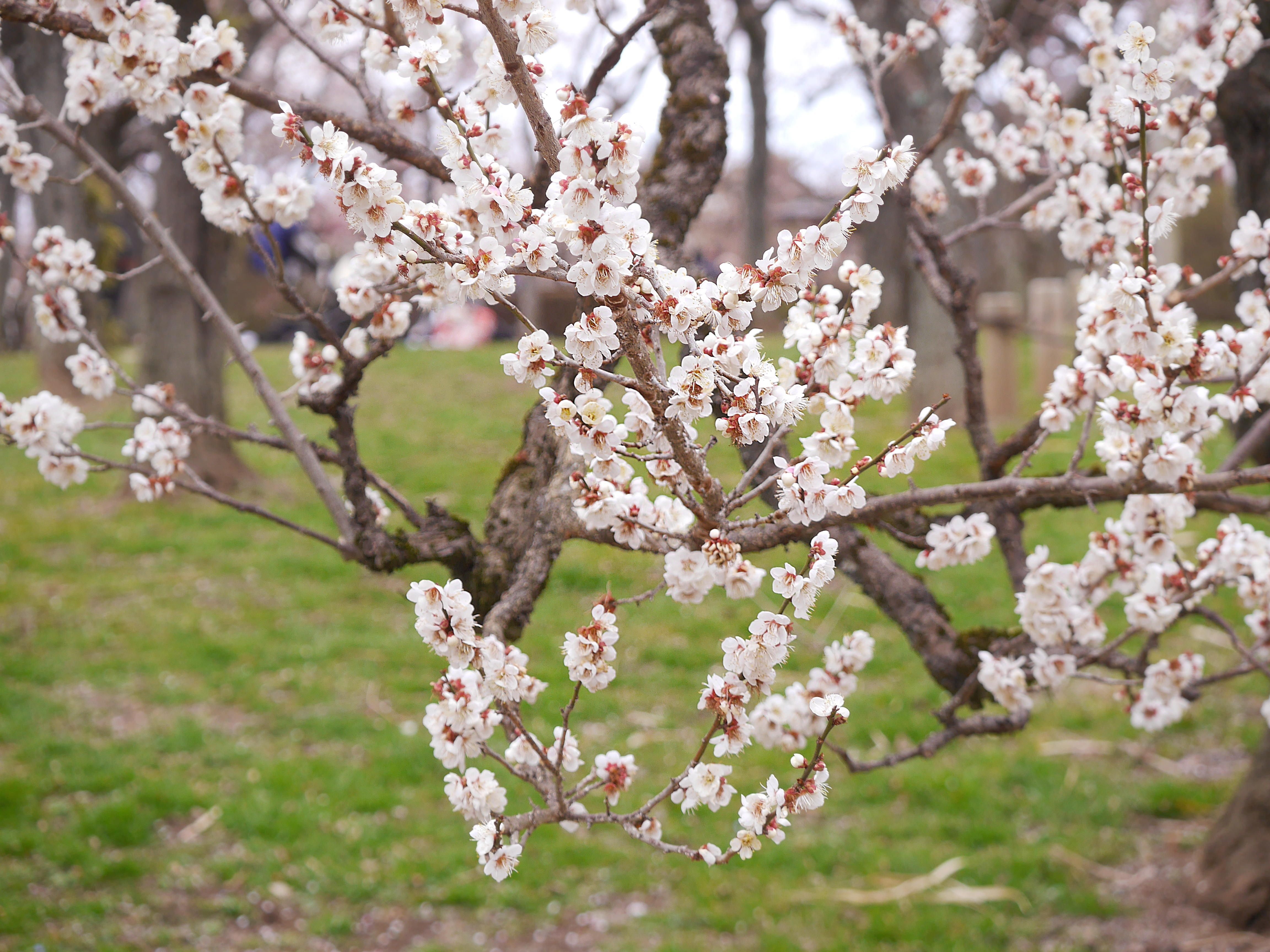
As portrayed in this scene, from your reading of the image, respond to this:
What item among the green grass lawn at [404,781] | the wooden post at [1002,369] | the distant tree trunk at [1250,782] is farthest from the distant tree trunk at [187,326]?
the distant tree trunk at [1250,782]

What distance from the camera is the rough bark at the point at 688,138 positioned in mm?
2598

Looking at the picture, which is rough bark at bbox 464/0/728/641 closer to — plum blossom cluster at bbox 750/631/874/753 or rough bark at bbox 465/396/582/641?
rough bark at bbox 465/396/582/641


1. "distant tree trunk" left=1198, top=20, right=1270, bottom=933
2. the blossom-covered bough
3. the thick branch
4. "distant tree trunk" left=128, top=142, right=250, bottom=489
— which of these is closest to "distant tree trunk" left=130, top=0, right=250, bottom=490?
"distant tree trunk" left=128, top=142, right=250, bottom=489

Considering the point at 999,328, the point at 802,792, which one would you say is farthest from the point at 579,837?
the point at 999,328

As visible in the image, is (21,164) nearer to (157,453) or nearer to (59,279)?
(59,279)

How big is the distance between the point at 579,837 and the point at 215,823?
5.25ft

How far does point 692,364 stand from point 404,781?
3951 millimetres

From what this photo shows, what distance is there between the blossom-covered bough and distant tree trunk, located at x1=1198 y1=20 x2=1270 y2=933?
43 centimetres

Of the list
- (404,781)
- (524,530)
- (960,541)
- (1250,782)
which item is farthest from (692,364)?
(404,781)

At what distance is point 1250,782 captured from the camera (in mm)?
3729

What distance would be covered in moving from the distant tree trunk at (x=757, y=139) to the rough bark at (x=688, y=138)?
9.78m

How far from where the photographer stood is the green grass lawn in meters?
3.99

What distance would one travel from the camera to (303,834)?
4.49 meters

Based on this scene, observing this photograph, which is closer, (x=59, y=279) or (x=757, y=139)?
(x=59, y=279)
